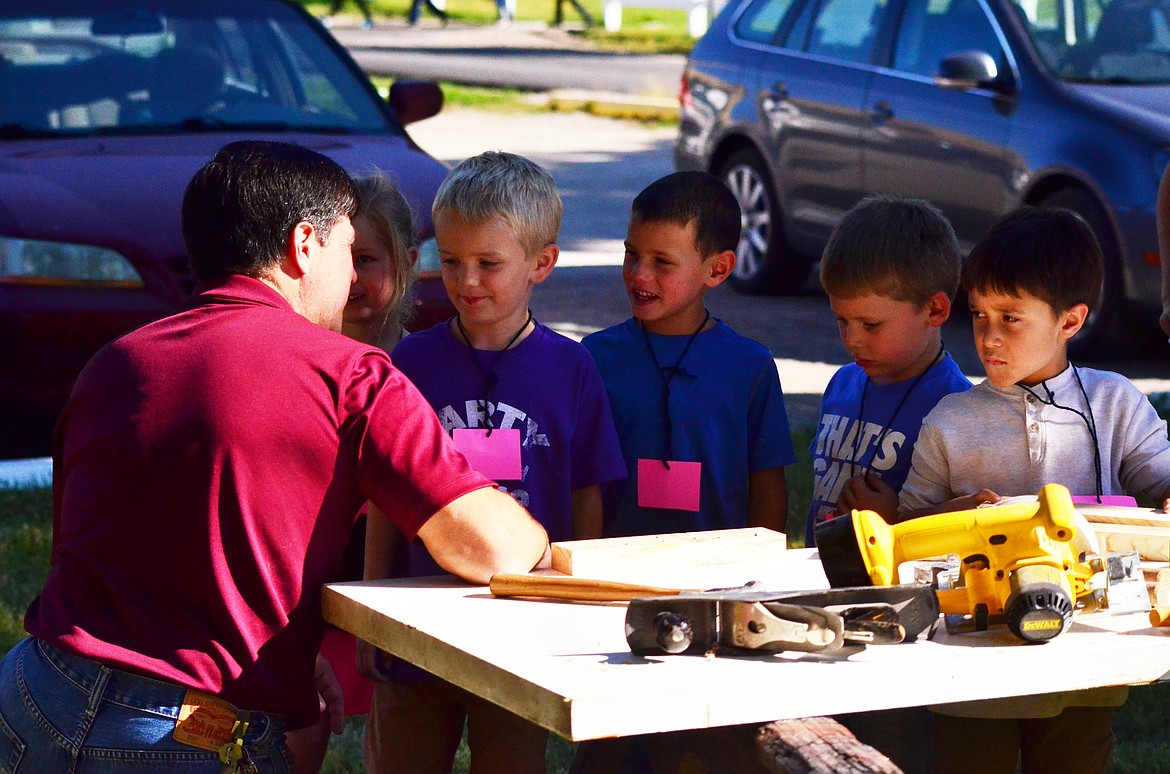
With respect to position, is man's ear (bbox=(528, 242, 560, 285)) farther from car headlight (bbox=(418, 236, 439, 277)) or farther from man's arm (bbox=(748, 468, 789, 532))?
car headlight (bbox=(418, 236, 439, 277))

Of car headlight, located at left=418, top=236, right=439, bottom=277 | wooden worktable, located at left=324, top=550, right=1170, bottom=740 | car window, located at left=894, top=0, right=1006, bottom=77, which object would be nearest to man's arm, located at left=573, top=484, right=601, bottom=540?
wooden worktable, located at left=324, top=550, right=1170, bottom=740

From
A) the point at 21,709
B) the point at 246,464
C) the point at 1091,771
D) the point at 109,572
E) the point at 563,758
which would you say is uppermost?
the point at 246,464

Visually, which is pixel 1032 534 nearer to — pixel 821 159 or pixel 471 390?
pixel 471 390

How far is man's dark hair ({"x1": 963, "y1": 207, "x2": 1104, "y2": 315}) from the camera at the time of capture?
119 inches

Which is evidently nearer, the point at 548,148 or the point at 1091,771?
the point at 1091,771

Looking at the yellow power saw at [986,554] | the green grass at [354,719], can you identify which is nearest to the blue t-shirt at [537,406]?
the yellow power saw at [986,554]

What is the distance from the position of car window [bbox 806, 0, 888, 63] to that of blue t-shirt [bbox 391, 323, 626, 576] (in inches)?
238

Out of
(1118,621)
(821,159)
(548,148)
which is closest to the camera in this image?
(1118,621)

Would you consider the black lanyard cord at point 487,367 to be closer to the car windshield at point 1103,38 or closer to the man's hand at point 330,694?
the man's hand at point 330,694

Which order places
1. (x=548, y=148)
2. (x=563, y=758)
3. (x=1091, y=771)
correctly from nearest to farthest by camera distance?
(x=1091, y=771) < (x=563, y=758) < (x=548, y=148)

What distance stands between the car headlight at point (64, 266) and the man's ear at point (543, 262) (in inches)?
103

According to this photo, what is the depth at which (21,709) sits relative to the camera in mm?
2516

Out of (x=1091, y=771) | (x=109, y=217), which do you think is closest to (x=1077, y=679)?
(x=1091, y=771)

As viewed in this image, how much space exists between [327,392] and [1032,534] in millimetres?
1052
